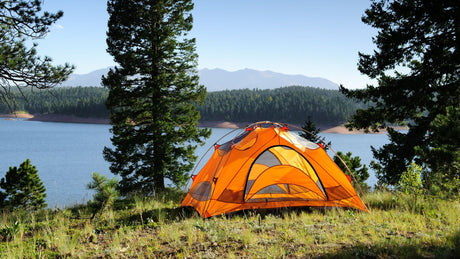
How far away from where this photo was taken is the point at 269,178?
6.93 m

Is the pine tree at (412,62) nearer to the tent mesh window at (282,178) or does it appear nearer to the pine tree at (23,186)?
the tent mesh window at (282,178)

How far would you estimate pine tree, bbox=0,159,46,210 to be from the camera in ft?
44.2

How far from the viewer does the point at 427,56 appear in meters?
8.27

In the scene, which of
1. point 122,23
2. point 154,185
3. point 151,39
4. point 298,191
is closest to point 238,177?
point 298,191

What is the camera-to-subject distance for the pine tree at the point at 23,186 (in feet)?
44.2

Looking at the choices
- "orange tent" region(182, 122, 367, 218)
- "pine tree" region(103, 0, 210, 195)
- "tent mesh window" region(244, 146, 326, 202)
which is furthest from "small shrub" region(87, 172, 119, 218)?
"pine tree" region(103, 0, 210, 195)

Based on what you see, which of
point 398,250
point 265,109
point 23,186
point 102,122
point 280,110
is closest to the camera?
point 398,250

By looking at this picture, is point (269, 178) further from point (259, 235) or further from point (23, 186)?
point (23, 186)

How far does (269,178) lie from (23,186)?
42.5 ft

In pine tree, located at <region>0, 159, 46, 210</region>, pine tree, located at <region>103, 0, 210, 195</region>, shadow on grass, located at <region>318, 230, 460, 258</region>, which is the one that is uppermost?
pine tree, located at <region>103, 0, 210, 195</region>

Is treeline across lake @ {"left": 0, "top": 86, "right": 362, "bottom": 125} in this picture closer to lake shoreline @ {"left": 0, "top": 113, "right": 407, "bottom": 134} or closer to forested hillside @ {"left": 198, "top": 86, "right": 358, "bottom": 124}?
forested hillside @ {"left": 198, "top": 86, "right": 358, "bottom": 124}

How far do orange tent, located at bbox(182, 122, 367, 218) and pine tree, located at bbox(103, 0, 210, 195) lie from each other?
5309 millimetres

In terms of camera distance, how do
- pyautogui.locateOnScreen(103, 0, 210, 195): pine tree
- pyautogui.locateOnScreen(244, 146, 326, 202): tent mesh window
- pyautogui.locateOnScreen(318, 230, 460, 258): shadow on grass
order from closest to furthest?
pyautogui.locateOnScreen(318, 230, 460, 258): shadow on grass → pyautogui.locateOnScreen(244, 146, 326, 202): tent mesh window → pyautogui.locateOnScreen(103, 0, 210, 195): pine tree

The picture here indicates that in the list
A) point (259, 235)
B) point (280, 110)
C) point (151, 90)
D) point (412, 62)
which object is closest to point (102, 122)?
point (280, 110)
